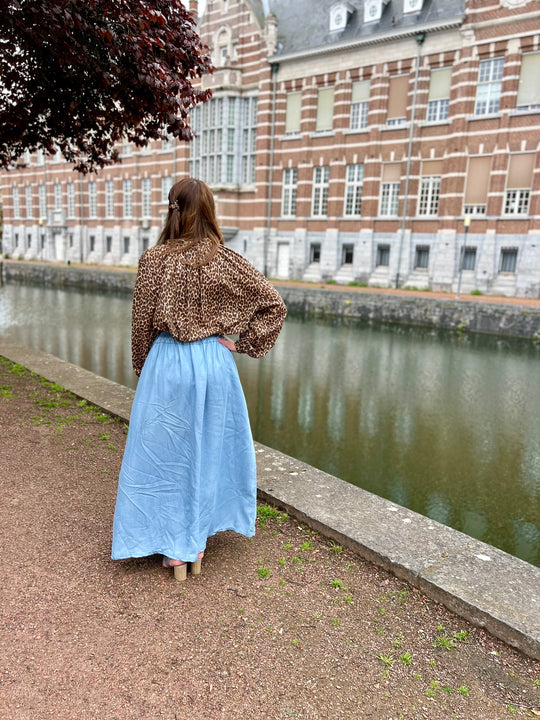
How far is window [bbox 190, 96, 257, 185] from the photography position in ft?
104

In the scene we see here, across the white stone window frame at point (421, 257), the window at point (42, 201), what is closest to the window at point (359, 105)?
the white stone window frame at point (421, 257)

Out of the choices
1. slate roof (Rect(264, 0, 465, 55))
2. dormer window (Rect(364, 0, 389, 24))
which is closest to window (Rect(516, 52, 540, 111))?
slate roof (Rect(264, 0, 465, 55))

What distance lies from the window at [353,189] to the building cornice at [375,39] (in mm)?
5514

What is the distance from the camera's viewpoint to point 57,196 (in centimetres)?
4600

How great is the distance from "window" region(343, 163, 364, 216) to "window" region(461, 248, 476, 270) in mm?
6076

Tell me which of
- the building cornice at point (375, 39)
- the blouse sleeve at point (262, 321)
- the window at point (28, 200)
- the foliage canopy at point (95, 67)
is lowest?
the blouse sleeve at point (262, 321)

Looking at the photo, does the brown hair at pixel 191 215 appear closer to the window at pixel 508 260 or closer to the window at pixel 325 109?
the window at pixel 508 260

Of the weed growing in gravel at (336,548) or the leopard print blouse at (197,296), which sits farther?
the weed growing in gravel at (336,548)

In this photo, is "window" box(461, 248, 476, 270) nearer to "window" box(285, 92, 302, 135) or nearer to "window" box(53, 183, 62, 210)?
"window" box(285, 92, 302, 135)

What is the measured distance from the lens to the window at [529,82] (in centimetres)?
2225

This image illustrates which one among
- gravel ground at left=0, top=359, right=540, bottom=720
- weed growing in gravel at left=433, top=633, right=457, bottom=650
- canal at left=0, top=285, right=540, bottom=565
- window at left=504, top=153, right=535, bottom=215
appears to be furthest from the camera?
window at left=504, top=153, right=535, bottom=215

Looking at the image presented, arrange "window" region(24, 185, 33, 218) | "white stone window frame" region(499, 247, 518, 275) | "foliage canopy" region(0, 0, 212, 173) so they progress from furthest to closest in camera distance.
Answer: "window" region(24, 185, 33, 218)
"white stone window frame" region(499, 247, 518, 275)
"foliage canopy" region(0, 0, 212, 173)

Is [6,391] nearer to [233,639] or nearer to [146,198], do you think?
[233,639]

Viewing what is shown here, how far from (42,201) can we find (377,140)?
3288 cm
